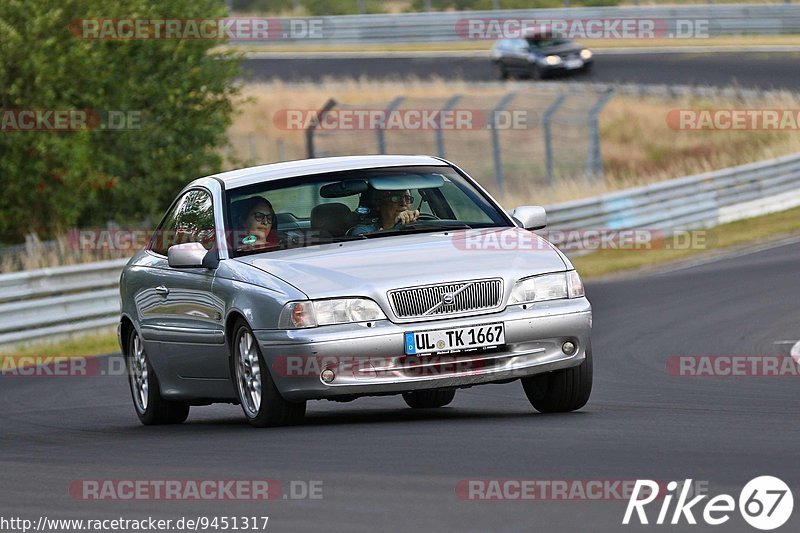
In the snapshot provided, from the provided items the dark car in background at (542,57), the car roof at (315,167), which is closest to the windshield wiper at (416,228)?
the car roof at (315,167)

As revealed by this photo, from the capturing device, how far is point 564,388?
935 cm

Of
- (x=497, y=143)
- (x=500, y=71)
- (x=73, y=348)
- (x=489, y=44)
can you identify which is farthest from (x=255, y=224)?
(x=489, y=44)

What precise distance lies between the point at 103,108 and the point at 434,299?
1918 cm

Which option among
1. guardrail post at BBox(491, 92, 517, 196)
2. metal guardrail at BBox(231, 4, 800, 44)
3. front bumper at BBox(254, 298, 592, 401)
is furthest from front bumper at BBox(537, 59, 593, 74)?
front bumper at BBox(254, 298, 592, 401)

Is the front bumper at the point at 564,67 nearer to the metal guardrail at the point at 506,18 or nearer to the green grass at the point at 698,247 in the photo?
the metal guardrail at the point at 506,18

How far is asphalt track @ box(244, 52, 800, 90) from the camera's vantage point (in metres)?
41.8

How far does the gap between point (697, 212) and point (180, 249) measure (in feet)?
56.8

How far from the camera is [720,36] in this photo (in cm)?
4859

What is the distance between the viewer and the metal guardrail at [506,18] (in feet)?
156

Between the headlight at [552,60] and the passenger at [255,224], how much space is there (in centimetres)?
3611

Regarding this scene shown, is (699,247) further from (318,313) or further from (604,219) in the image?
(318,313)

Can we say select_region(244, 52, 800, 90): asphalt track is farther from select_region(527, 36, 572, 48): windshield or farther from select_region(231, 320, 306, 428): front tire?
select_region(231, 320, 306, 428): front tire

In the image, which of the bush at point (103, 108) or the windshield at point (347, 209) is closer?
the windshield at point (347, 209)

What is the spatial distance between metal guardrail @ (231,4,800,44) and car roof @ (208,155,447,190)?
38321 mm
